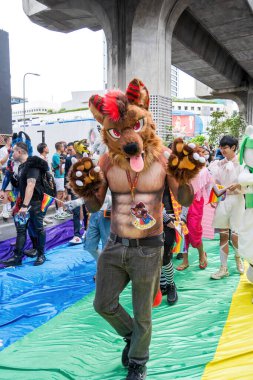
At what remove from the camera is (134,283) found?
236 centimetres

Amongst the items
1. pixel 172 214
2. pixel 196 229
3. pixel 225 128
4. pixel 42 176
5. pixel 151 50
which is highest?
pixel 151 50

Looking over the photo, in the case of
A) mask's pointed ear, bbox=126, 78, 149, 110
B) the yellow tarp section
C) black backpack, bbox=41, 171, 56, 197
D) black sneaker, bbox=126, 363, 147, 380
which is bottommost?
the yellow tarp section

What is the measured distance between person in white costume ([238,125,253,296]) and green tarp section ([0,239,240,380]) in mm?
541

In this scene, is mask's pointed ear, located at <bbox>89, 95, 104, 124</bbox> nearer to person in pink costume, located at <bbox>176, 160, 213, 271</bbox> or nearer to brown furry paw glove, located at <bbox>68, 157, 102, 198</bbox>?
brown furry paw glove, located at <bbox>68, 157, 102, 198</bbox>

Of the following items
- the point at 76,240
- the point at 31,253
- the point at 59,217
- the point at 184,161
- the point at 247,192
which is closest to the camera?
the point at 184,161

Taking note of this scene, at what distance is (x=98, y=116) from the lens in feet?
7.88

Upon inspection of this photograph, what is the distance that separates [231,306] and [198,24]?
33.1 ft

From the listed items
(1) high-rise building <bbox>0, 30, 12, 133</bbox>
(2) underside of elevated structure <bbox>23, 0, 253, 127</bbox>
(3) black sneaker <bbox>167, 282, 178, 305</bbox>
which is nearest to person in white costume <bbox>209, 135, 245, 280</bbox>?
(3) black sneaker <bbox>167, 282, 178, 305</bbox>

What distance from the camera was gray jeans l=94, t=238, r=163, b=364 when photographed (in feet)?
7.68

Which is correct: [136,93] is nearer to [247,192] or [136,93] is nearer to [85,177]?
[85,177]

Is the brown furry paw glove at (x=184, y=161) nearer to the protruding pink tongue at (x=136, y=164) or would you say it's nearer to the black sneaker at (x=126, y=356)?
the protruding pink tongue at (x=136, y=164)

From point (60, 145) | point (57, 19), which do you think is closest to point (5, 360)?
point (60, 145)

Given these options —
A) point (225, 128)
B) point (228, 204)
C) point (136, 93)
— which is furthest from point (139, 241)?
point (225, 128)

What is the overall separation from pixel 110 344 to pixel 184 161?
1647 mm
